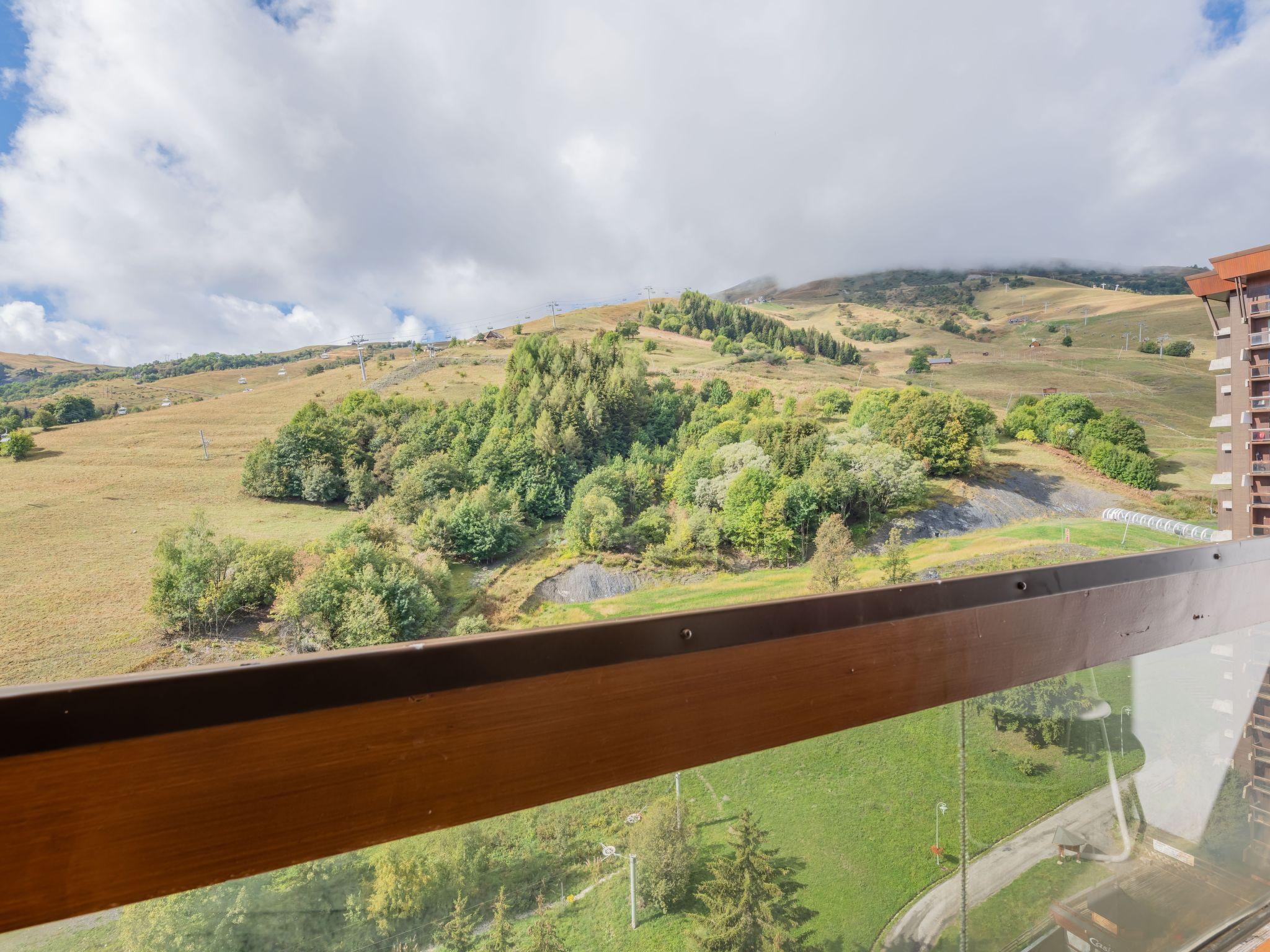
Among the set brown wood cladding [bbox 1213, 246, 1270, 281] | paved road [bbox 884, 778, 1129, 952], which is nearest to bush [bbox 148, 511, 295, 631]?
paved road [bbox 884, 778, 1129, 952]

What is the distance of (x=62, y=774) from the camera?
0.18 m

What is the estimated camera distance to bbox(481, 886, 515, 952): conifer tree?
30 centimetres

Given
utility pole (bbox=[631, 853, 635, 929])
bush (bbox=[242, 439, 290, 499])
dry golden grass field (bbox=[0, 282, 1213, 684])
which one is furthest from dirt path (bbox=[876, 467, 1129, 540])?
utility pole (bbox=[631, 853, 635, 929])

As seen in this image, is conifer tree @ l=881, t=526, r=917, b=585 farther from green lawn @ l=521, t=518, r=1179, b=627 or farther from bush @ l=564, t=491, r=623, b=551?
bush @ l=564, t=491, r=623, b=551

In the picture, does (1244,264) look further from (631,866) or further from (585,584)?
(585,584)

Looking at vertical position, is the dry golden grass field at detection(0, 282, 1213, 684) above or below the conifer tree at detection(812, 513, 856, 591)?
above

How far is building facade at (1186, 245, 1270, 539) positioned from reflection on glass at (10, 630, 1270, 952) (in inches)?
159

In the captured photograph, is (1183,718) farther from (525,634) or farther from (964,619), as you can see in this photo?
(525,634)

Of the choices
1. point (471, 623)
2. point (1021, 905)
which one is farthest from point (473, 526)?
point (1021, 905)

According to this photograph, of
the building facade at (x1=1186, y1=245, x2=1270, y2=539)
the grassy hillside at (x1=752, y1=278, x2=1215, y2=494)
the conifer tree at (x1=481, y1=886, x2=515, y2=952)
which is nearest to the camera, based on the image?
the conifer tree at (x1=481, y1=886, x2=515, y2=952)

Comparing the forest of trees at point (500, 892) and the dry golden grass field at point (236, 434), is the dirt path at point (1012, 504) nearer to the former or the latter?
the dry golden grass field at point (236, 434)

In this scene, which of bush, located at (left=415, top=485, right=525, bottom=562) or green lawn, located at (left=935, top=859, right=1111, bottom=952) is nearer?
green lawn, located at (left=935, top=859, right=1111, bottom=952)

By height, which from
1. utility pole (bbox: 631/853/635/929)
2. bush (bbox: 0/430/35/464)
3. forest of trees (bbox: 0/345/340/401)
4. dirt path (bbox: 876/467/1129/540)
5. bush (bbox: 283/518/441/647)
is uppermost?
forest of trees (bbox: 0/345/340/401)

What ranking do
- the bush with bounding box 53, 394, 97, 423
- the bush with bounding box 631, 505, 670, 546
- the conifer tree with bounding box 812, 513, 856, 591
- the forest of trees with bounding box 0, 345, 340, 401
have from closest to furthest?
the bush with bounding box 53, 394, 97, 423 < the forest of trees with bounding box 0, 345, 340, 401 < the conifer tree with bounding box 812, 513, 856, 591 < the bush with bounding box 631, 505, 670, 546
